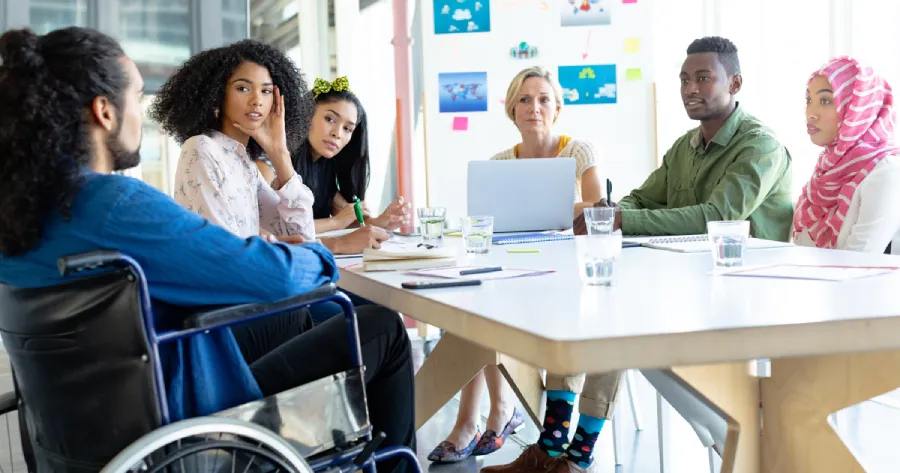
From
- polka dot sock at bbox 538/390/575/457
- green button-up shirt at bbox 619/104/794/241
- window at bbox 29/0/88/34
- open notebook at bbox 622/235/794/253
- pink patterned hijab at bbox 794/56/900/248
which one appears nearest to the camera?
open notebook at bbox 622/235/794/253

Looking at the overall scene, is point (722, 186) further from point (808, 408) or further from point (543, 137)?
point (808, 408)

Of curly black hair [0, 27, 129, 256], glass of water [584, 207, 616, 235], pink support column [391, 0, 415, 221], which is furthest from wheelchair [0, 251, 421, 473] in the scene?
pink support column [391, 0, 415, 221]

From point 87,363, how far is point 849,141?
2539mm

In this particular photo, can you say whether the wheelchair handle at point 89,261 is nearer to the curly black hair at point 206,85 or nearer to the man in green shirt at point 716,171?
the curly black hair at point 206,85

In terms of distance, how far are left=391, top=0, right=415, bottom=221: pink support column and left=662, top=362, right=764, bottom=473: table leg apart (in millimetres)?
3450

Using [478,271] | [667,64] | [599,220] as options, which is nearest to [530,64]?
[667,64]

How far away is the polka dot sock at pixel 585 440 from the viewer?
2.17 m

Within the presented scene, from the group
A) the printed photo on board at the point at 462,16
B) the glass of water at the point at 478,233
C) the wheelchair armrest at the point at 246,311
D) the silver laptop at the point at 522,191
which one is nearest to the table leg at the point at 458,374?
the glass of water at the point at 478,233

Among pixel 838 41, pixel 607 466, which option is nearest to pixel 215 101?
pixel 607 466

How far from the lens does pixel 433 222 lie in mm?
2287

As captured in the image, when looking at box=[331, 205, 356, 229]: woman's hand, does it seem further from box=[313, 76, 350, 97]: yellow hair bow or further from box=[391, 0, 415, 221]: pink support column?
box=[391, 0, 415, 221]: pink support column

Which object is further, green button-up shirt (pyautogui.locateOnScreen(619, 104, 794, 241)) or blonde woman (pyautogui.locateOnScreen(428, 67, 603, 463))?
blonde woman (pyautogui.locateOnScreen(428, 67, 603, 463))

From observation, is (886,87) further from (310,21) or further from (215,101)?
(310,21)

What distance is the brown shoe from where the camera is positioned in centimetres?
218
